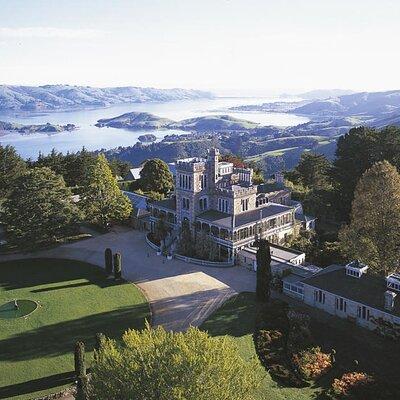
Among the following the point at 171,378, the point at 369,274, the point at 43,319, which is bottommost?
the point at 43,319

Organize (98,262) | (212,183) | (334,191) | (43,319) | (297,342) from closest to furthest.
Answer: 1. (297,342)
2. (43,319)
3. (98,262)
4. (212,183)
5. (334,191)

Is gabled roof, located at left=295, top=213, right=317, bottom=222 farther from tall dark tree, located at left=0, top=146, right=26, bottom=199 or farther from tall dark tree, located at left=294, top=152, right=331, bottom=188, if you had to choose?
tall dark tree, located at left=0, top=146, right=26, bottom=199

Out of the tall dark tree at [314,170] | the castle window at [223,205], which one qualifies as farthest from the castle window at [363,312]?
the tall dark tree at [314,170]

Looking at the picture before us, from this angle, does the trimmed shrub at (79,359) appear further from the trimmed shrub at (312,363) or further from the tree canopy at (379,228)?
the tree canopy at (379,228)

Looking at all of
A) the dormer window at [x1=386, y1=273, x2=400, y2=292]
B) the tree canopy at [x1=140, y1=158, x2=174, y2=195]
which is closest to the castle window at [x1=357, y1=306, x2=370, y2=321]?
the dormer window at [x1=386, y1=273, x2=400, y2=292]

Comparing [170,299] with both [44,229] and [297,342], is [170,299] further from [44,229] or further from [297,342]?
[44,229]

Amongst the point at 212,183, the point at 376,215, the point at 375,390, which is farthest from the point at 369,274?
the point at 212,183
